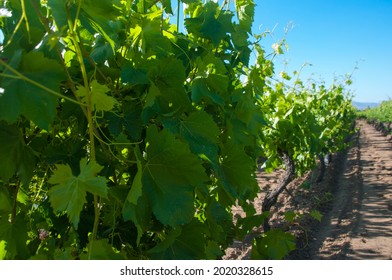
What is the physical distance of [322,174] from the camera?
33.3 ft

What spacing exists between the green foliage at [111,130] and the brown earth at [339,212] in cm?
149

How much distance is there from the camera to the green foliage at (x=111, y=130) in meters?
1.00

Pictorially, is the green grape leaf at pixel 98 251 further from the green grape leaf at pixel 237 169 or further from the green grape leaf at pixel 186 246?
the green grape leaf at pixel 237 169

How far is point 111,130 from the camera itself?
4.20ft


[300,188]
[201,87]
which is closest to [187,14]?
[201,87]

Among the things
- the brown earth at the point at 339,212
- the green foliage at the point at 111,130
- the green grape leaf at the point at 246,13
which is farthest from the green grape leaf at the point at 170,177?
the brown earth at the point at 339,212

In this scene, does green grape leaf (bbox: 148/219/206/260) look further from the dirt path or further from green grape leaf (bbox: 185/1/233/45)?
the dirt path

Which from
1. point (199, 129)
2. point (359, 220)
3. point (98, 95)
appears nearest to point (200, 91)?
point (199, 129)

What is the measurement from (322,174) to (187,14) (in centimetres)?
884

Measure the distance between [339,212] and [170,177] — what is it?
6.91 metres

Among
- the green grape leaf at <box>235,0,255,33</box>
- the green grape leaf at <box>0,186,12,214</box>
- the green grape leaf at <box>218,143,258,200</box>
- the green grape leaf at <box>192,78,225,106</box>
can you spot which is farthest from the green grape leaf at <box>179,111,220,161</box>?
the green grape leaf at <box>235,0,255,33</box>

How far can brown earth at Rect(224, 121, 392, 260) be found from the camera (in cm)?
548

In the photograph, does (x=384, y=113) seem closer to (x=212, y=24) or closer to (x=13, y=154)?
(x=212, y=24)

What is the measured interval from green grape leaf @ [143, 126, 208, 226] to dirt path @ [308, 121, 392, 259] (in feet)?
15.2
